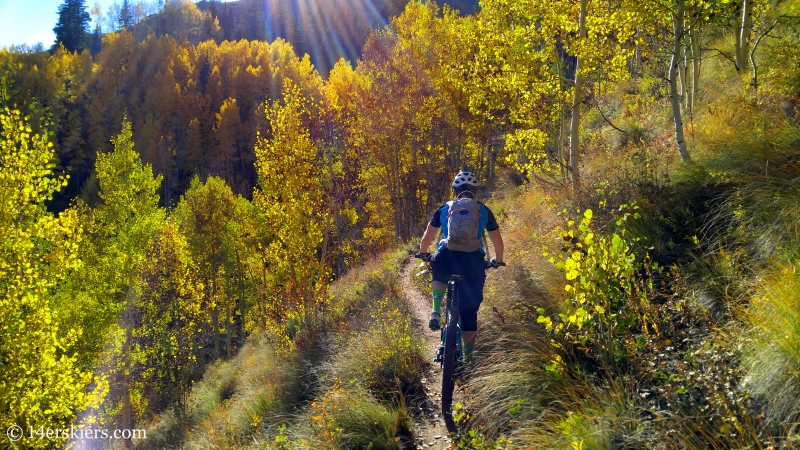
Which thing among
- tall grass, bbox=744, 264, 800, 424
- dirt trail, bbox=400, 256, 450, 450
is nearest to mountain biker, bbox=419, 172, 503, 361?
dirt trail, bbox=400, 256, 450, 450

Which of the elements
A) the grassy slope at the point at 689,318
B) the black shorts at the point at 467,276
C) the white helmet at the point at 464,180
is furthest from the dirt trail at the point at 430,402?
the white helmet at the point at 464,180

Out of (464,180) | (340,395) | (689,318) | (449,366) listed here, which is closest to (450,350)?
(449,366)

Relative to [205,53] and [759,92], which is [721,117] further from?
[205,53]

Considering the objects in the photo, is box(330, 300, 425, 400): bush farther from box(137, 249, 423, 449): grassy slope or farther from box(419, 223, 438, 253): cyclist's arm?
box(419, 223, 438, 253): cyclist's arm

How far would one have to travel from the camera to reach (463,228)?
15.9 feet

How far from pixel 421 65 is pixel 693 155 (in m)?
14.8

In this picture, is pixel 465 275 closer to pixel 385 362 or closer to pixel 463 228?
pixel 463 228

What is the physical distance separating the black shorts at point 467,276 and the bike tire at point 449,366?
0.47ft

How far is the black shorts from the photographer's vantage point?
16.0 ft

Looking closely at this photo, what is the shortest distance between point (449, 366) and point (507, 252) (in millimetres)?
3553

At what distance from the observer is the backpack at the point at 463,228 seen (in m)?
4.86

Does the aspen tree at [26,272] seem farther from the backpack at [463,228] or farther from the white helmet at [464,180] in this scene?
the backpack at [463,228]

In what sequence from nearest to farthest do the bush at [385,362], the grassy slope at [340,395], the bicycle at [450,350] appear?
the bicycle at [450,350]
the grassy slope at [340,395]
the bush at [385,362]

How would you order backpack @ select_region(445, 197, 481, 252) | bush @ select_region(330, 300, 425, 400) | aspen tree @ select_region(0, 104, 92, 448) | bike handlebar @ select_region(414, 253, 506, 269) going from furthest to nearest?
aspen tree @ select_region(0, 104, 92, 448), bush @ select_region(330, 300, 425, 400), bike handlebar @ select_region(414, 253, 506, 269), backpack @ select_region(445, 197, 481, 252)
